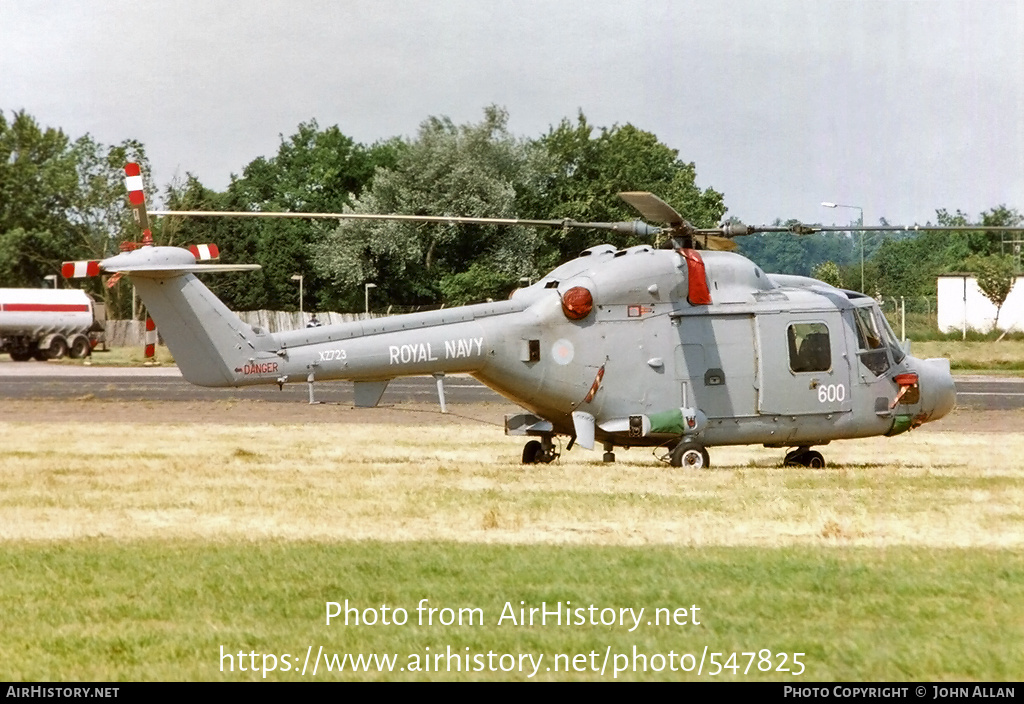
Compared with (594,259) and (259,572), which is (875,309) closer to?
(594,259)

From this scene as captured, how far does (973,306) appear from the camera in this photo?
7825 cm

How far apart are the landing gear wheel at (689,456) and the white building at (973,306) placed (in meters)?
58.9

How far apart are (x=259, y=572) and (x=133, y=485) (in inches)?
257

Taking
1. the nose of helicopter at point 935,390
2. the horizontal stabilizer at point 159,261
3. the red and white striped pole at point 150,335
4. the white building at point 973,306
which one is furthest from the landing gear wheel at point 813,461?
the white building at point 973,306

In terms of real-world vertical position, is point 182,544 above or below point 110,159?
below

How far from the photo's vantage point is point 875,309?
795 inches

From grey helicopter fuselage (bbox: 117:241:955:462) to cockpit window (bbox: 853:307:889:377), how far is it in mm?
33

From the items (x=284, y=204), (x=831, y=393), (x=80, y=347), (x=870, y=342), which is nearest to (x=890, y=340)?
(x=870, y=342)

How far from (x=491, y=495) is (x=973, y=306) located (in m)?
68.2

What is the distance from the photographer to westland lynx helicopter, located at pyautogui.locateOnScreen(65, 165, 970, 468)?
18.4m

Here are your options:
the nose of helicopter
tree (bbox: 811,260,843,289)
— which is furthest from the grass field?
tree (bbox: 811,260,843,289)
